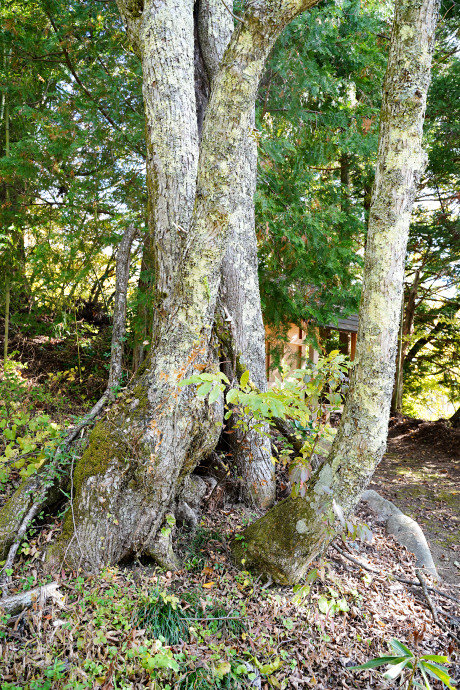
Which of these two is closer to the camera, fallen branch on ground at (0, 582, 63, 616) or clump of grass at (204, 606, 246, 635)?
fallen branch on ground at (0, 582, 63, 616)

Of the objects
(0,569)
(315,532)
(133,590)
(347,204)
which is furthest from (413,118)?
(347,204)

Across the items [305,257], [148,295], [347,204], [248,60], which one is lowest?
[148,295]

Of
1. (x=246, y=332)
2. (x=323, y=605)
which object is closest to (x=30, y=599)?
(x=323, y=605)

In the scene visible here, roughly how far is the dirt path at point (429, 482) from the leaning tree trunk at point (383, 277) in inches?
86.7

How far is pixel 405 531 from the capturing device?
13.4ft

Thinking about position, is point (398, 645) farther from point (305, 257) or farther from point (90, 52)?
point (90, 52)

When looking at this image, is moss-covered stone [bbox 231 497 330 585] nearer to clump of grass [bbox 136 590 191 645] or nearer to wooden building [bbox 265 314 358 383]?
clump of grass [bbox 136 590 191 645]

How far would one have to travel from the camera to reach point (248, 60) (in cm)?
235

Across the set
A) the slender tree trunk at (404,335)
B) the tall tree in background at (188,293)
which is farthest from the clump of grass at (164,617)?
the slender tree trunk at (404,335)

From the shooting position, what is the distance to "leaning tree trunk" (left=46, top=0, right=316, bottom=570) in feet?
7.91

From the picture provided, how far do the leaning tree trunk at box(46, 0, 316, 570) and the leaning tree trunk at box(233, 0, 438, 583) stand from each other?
2.14 ft

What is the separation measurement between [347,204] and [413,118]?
439cm

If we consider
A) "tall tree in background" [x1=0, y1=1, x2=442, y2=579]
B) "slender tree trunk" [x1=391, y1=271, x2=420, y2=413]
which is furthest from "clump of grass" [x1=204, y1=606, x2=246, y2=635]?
"slender tree trunk" [x1=391, y1=271, x2=420, y2=413]

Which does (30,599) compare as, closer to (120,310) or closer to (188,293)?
(188,293)
